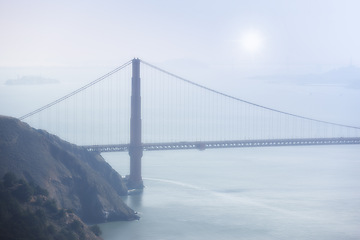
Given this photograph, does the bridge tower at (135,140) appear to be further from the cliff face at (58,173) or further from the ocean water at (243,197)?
the cliff face at (58,173)

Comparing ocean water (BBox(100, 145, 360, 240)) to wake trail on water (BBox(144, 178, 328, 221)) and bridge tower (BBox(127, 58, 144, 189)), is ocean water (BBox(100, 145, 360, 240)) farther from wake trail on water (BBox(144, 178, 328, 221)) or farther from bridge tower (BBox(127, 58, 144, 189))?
bridge tower (BBox(127, 58, 144, 189))

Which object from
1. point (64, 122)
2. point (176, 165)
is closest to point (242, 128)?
point (64, 122)

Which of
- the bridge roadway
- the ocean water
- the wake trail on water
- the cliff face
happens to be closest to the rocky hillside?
the cliff face

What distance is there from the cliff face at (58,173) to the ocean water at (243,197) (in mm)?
531

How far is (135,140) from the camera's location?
21516 mm

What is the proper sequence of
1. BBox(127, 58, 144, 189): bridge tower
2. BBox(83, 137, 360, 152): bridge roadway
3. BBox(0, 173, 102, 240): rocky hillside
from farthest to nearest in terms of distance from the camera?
BBox(83, 137, 360, 152): bridge roadway < BBox(127, 58, 144, 189): bridge tower < BBox(0, 173, 102, 240): rocky hillside

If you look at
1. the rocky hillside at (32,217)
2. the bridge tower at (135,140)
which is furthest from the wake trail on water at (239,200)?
the rocky hillside at (32,217)

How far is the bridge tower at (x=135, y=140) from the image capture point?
2114cm

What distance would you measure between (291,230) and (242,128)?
69.9 ft

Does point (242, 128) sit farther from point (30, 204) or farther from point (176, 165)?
point (30, 204)

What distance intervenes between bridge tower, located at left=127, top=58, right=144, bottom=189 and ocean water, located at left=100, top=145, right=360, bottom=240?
462 millimetres

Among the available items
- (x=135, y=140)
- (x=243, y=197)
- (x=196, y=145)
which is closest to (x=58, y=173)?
(x=135, y=140)

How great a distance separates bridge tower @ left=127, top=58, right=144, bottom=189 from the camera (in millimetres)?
21141

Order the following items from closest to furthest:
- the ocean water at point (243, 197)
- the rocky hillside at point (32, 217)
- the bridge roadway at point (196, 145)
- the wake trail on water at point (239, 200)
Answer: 1. the rocky hillside at point (32, 217)
2. the ocean water at point (243, 197)
3. the wake trail on water at point (239, 200)
4. the bridge roadway at point (196, 145)
